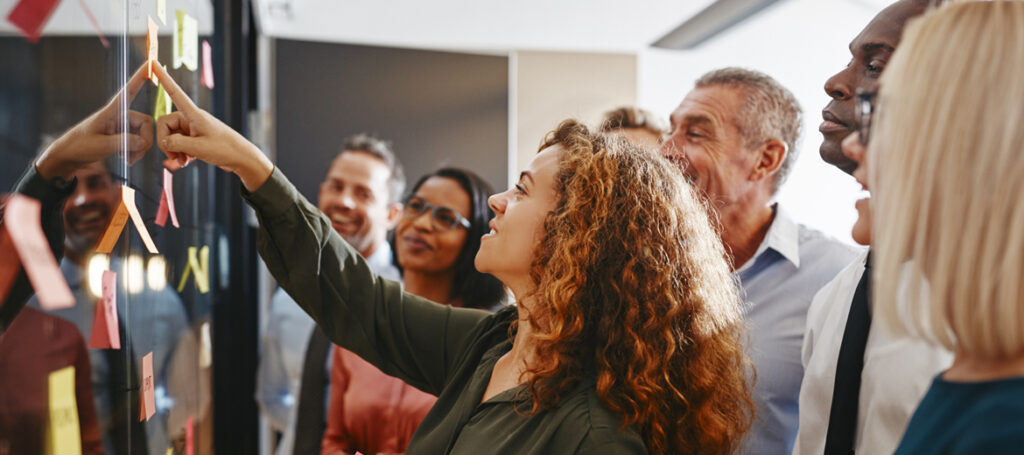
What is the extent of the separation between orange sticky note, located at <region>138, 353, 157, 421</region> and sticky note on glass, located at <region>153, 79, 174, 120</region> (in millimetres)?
328

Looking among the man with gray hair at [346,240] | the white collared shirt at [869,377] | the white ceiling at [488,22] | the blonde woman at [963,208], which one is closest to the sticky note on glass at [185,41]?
the blonde woman at [963,208]

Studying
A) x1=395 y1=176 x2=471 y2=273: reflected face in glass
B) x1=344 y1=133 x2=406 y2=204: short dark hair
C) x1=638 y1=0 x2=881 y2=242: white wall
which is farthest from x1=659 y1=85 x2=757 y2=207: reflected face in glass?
x1=638 y1=0 x2=881 y2=242: white wall

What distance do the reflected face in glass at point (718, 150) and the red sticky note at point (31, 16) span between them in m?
1.33

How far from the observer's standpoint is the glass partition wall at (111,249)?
508mm

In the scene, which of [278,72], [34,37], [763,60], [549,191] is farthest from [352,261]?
[763,60]

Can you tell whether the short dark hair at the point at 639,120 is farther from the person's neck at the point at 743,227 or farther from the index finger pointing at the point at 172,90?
the index finger pointing at the point at 172,90

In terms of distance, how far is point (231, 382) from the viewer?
2.15 meters

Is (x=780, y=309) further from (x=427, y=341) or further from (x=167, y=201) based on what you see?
(x=167, y=201)

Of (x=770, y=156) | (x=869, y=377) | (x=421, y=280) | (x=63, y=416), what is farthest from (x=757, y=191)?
(x=63, y=416)

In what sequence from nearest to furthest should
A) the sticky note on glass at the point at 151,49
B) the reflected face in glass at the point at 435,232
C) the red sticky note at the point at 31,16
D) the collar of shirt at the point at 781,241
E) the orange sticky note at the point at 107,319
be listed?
the red sticky note at the point at 31,16 → the orange sticky note at the point at 107,319 → the sticky note on glass at the point at 151,49 → the collar of shirt at the point at 781,241 → the reflected face in glass at the point at 435,232

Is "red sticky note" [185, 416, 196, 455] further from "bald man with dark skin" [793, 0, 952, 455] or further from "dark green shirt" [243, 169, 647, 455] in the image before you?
"bald man with dark skin" [793, 0, 952, 455]

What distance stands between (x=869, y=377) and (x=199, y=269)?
1226 millimetres

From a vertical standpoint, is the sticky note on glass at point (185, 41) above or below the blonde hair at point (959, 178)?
above

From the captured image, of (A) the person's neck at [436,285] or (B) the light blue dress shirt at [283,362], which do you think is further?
→ (B) the light blue dress shirt at [283,362]
